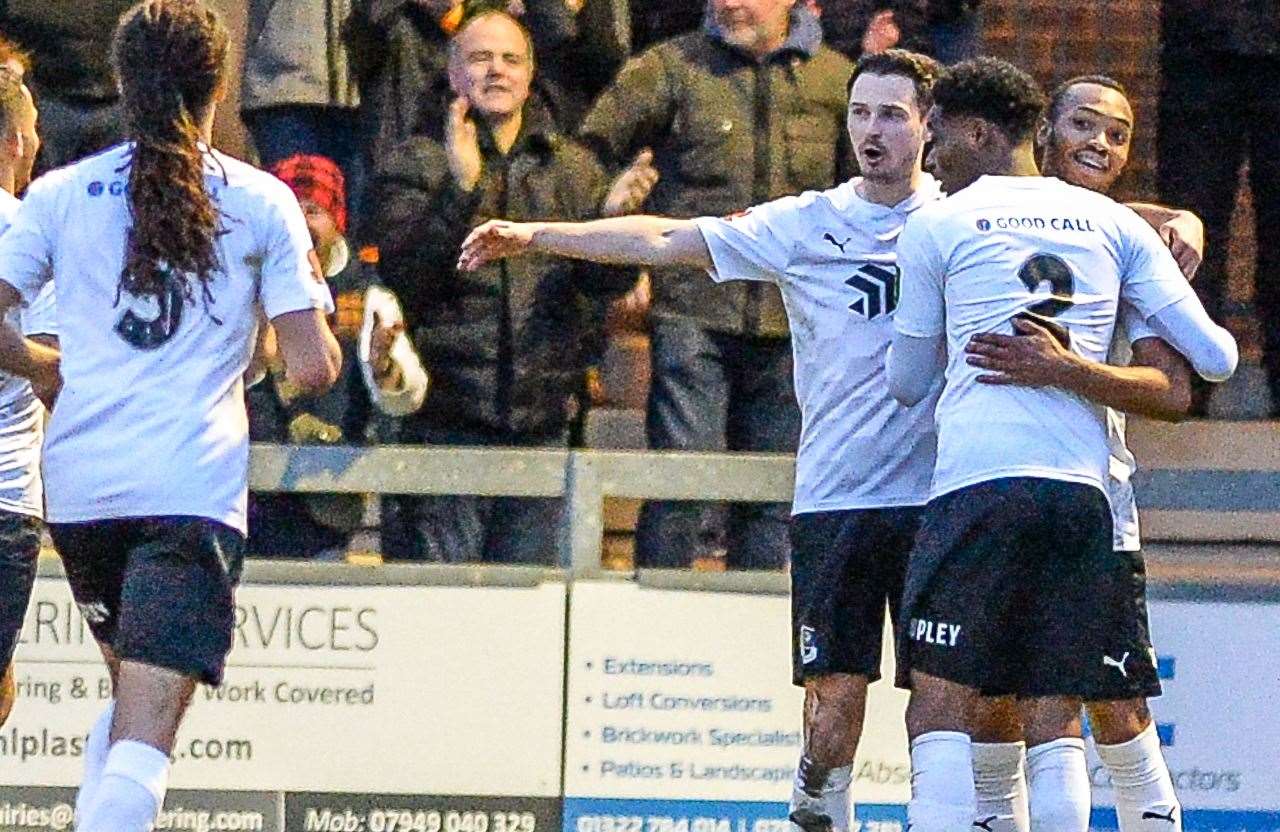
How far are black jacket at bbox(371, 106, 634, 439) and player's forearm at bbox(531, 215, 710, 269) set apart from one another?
3.60ft

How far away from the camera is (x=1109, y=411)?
5.87 m

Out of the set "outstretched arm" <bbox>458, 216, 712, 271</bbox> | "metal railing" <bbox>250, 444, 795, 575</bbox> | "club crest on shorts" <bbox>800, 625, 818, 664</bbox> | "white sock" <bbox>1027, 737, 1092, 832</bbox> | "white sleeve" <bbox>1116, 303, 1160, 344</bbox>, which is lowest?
"white sock" <bbox>1027, 737, 1092, 832</bbox>

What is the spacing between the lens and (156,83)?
5121 mm

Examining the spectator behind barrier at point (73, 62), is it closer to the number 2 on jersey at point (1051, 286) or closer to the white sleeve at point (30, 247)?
the white sleeve at point (30, 247)

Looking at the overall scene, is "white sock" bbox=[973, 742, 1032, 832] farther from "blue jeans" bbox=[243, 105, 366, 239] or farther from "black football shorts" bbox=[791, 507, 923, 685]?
"blue jeans" bbox=[243, 105, 366, 239]

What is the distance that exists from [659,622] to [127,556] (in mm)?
2207

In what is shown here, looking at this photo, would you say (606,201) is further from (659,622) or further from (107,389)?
(107,389)

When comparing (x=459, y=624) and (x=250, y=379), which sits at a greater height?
(x=250, y=379)

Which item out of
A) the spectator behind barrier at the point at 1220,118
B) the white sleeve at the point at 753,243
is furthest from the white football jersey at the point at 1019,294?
the spectator behind barrier at the point at 1220,118

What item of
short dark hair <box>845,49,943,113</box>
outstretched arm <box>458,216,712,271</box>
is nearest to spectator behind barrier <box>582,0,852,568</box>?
outstretched arm <box>458,216,712,271</box>

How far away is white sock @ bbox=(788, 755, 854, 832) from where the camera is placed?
625cm

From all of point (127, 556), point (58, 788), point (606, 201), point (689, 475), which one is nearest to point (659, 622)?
point (689, 475)

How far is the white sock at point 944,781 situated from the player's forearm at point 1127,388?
78 cm

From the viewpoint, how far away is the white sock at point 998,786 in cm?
593
